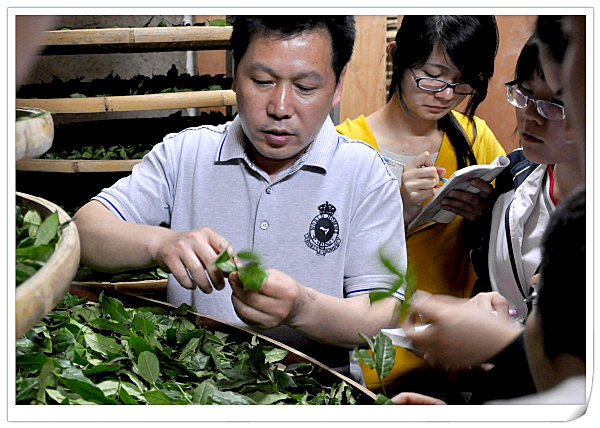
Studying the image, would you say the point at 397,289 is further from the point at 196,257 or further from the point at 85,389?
the point at 85,389

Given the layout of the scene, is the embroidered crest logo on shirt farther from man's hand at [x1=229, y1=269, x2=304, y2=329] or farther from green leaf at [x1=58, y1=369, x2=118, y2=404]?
green leaf at [x1=58, y1=369, x2=118, y2=404]

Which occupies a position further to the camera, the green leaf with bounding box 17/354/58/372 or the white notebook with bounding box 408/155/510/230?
the white notebook with bounding box 408/155/510/230

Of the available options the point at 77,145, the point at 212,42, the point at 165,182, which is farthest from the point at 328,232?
the point at 77,145

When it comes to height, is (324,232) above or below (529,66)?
below

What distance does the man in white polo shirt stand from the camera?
0.61m

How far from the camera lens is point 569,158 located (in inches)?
22.5

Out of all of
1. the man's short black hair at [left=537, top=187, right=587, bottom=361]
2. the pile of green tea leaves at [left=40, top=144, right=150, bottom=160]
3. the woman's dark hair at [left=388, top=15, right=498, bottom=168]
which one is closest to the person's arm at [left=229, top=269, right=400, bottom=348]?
the man's short black hair at [left=537, top=187, right=587, bottom=361]

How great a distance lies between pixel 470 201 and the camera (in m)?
0.80

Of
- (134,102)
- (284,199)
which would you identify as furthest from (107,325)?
(134,102)

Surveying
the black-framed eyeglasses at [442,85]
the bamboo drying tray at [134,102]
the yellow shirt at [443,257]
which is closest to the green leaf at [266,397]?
the yellow shirt at [443,257]

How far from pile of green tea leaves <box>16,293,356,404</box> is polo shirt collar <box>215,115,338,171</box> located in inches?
8.4

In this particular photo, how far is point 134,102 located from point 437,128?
0.64 m

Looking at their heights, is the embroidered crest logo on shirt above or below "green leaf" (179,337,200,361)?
above
